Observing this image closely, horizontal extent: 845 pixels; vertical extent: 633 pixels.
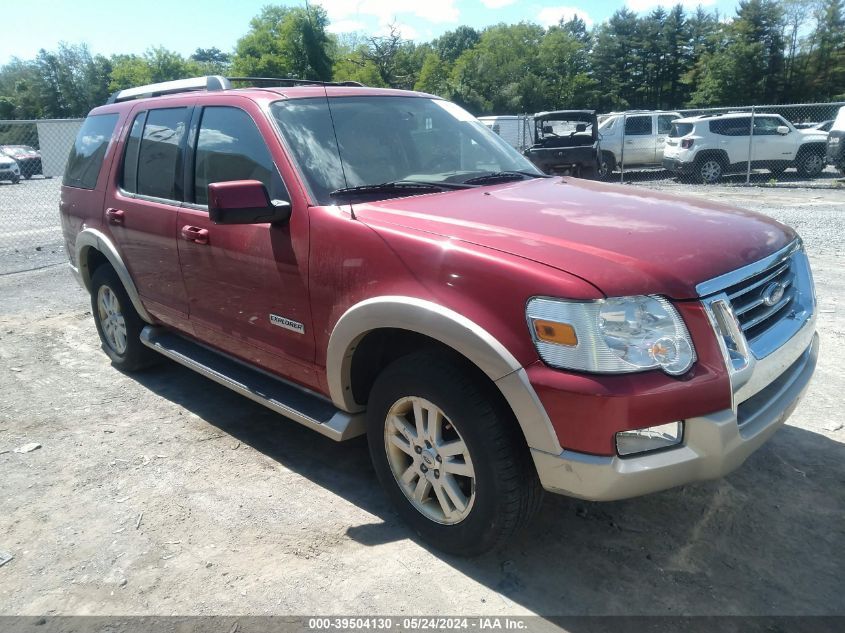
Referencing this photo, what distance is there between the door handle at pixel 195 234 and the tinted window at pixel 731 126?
15.8 meters

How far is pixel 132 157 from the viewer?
14.9 feet

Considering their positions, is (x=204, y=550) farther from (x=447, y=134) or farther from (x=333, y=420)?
(x=447, y=134)

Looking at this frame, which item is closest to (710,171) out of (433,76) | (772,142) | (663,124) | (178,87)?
(772,142)

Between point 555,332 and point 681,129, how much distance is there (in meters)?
16.9

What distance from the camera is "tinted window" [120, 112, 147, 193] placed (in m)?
4.48

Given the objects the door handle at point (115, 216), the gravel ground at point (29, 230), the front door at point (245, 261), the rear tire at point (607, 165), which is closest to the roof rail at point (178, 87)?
the front door at point (245, 261)

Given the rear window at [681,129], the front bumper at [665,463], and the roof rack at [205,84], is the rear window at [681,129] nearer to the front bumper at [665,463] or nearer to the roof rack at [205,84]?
the roof rack at [205,84]

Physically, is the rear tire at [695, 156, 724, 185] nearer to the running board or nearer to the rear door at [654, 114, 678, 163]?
the rear door at [654, 114, 678, 163]

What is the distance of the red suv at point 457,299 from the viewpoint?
89.8 inches

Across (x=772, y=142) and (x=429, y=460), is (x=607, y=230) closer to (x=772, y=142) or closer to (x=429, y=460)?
(x=429, y=460)

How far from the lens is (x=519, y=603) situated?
8.47 feet

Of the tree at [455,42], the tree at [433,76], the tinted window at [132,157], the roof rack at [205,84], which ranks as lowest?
the tinted window at [132,157]

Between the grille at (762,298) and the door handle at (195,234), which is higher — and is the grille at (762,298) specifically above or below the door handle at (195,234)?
below

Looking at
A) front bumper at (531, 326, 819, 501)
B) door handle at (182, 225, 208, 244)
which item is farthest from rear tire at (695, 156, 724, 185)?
front bumper at (531, 326, 819, 501)
